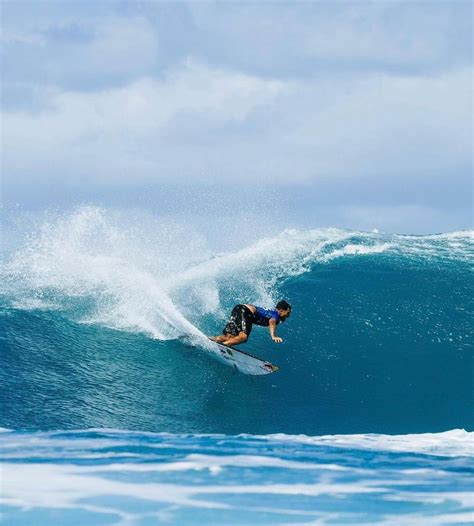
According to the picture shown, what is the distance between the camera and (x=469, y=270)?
2112cm

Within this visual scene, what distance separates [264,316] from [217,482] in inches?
239

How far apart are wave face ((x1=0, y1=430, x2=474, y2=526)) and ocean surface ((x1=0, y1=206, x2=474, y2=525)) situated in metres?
0.03

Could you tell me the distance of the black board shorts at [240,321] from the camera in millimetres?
13906

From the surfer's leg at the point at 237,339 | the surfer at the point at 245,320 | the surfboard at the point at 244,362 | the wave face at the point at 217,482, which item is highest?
the surfer at the point at 245,320

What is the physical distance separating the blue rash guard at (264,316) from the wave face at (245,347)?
3.70 feet

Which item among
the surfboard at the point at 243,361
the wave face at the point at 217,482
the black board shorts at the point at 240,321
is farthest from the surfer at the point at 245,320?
the wave face at the point at 217,482

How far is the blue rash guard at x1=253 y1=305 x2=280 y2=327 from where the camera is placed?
13.7 metres

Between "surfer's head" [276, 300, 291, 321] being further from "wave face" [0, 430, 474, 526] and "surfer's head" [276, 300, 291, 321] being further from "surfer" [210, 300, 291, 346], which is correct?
"wave face" [0, 430, 474, 526]

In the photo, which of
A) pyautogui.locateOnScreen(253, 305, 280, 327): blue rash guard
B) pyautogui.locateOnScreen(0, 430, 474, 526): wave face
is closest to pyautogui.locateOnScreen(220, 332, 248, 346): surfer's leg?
pyautogui.locateOnScreen(253, 305, 280, 327): blue rash guard

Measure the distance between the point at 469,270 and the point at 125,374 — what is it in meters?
12.4

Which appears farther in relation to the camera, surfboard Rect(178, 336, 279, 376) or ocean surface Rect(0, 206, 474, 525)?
surfboard Rect(178, 336, 279, 376)

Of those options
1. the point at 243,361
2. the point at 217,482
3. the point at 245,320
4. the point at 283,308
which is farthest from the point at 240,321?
the point at 217,482

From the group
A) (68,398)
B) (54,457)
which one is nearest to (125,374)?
(68,398)

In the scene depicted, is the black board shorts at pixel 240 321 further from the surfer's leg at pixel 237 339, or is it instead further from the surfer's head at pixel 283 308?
the surfer's head at pixel 283 308
